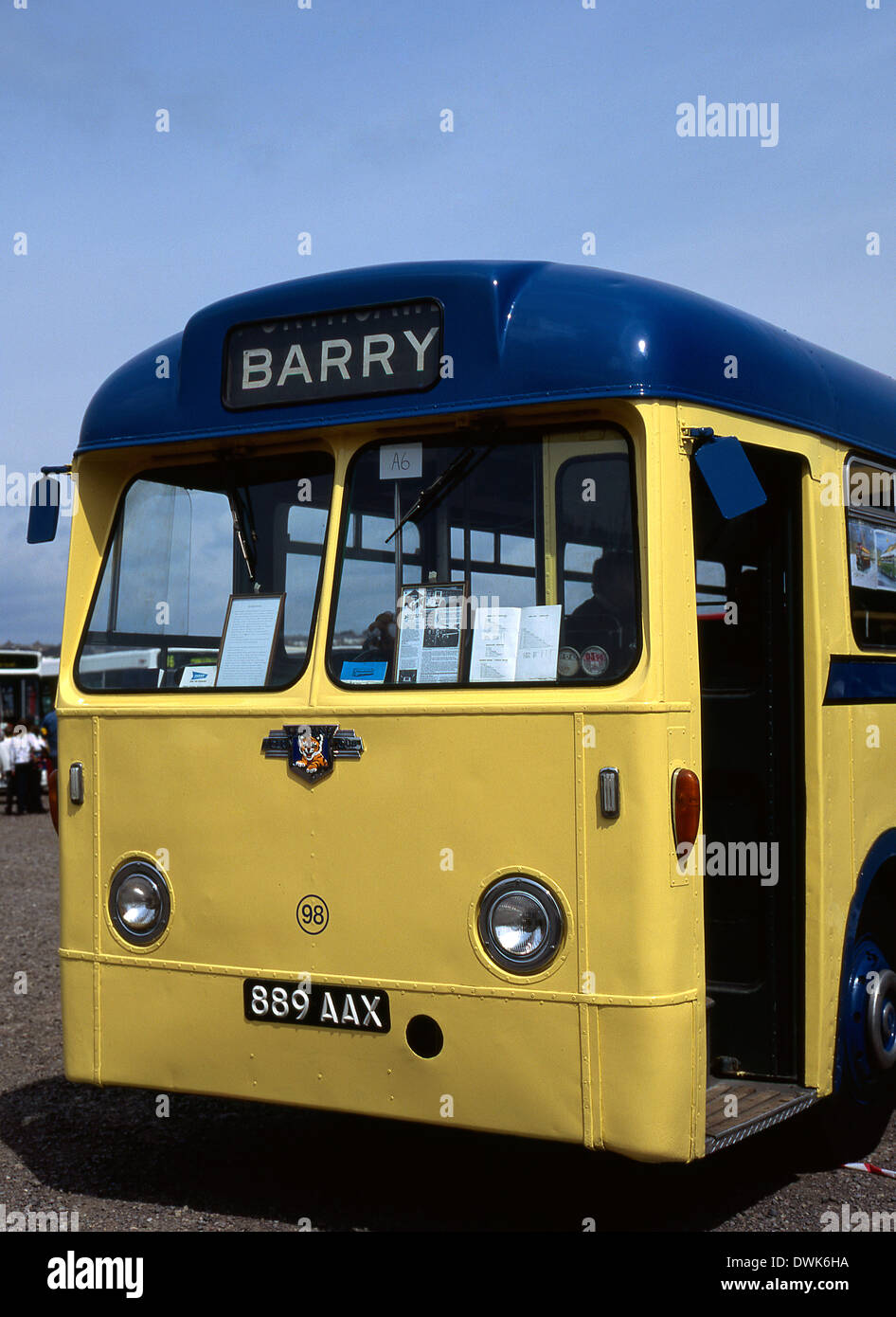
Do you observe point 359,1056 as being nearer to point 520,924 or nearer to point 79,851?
point 520,924

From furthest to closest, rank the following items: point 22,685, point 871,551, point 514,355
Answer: point 22,685 → point 871,551 → point 514,355

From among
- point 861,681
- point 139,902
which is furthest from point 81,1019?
point 861,681

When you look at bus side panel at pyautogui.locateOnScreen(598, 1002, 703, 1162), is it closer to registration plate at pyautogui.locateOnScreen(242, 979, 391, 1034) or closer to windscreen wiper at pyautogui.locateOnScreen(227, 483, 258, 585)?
registration plate at pyautogui.locateOnScreen(242, 979, 391, 1034)

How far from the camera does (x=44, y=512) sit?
5363 millimetres

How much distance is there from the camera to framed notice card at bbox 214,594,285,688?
4.75 m

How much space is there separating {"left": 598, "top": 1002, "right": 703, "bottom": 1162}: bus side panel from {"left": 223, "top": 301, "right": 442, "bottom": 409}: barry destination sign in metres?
1.91

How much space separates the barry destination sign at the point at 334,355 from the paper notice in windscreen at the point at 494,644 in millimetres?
708

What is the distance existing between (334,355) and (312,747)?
3.95ft

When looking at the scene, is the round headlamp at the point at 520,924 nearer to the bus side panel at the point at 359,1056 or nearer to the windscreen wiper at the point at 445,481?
the bus side panel at the point at 359,1056

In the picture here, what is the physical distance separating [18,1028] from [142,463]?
4.03m

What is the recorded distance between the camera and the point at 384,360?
455cm

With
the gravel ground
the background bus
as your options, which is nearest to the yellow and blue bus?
the gravel ground

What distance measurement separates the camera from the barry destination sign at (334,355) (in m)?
4.50

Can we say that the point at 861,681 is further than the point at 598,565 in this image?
Yes
